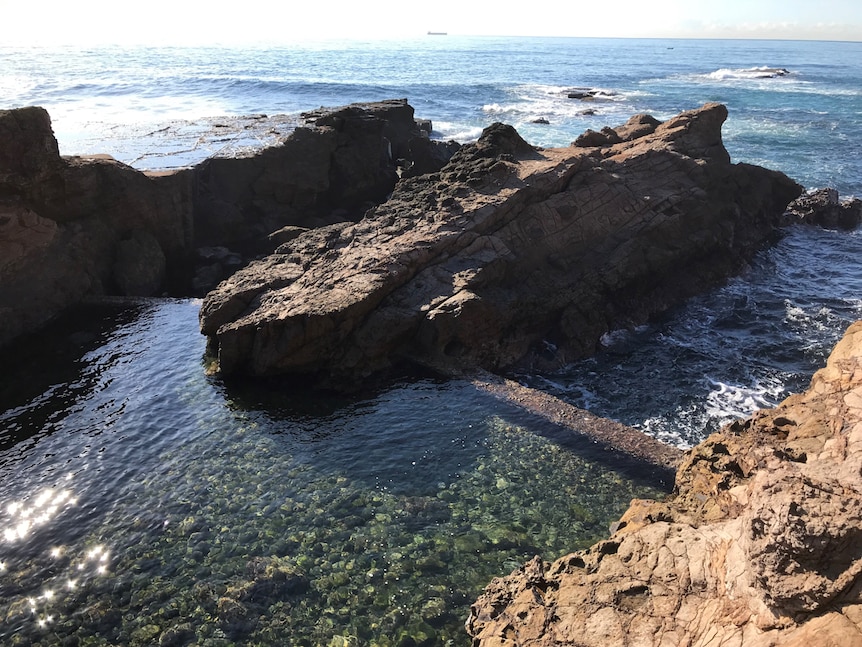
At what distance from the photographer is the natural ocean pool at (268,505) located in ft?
33.6

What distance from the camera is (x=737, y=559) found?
6645mm

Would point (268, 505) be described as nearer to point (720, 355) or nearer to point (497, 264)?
point (497, 264)

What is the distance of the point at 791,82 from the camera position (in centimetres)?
8156

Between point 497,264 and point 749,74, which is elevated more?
point 749,74

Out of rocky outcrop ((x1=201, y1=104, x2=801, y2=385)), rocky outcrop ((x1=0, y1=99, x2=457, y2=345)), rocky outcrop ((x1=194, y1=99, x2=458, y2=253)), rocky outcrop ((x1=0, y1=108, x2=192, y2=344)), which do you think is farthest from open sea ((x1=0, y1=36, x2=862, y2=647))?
rocky outcrop ((x1=194, y1=99, x2=458, y2=253))

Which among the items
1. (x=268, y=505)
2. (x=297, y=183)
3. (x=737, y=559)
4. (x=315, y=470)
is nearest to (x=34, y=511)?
(x=268, y=505)

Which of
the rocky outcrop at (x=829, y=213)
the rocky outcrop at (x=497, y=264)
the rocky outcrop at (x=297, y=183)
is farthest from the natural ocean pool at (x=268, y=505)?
the rocky outcrop at (x=829, y=213)

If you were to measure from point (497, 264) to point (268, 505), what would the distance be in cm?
996

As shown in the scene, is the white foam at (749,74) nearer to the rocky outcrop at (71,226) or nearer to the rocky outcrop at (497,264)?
the rocky outcrop at (497,264)

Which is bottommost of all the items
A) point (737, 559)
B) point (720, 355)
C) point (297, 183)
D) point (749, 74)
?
point (720, 355)

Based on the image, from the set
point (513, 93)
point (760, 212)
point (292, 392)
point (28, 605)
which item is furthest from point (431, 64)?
point (28, 605)

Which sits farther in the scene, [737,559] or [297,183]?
[297,183]

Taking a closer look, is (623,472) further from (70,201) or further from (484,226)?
(70,201)

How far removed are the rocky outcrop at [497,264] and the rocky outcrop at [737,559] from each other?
8428 mm
